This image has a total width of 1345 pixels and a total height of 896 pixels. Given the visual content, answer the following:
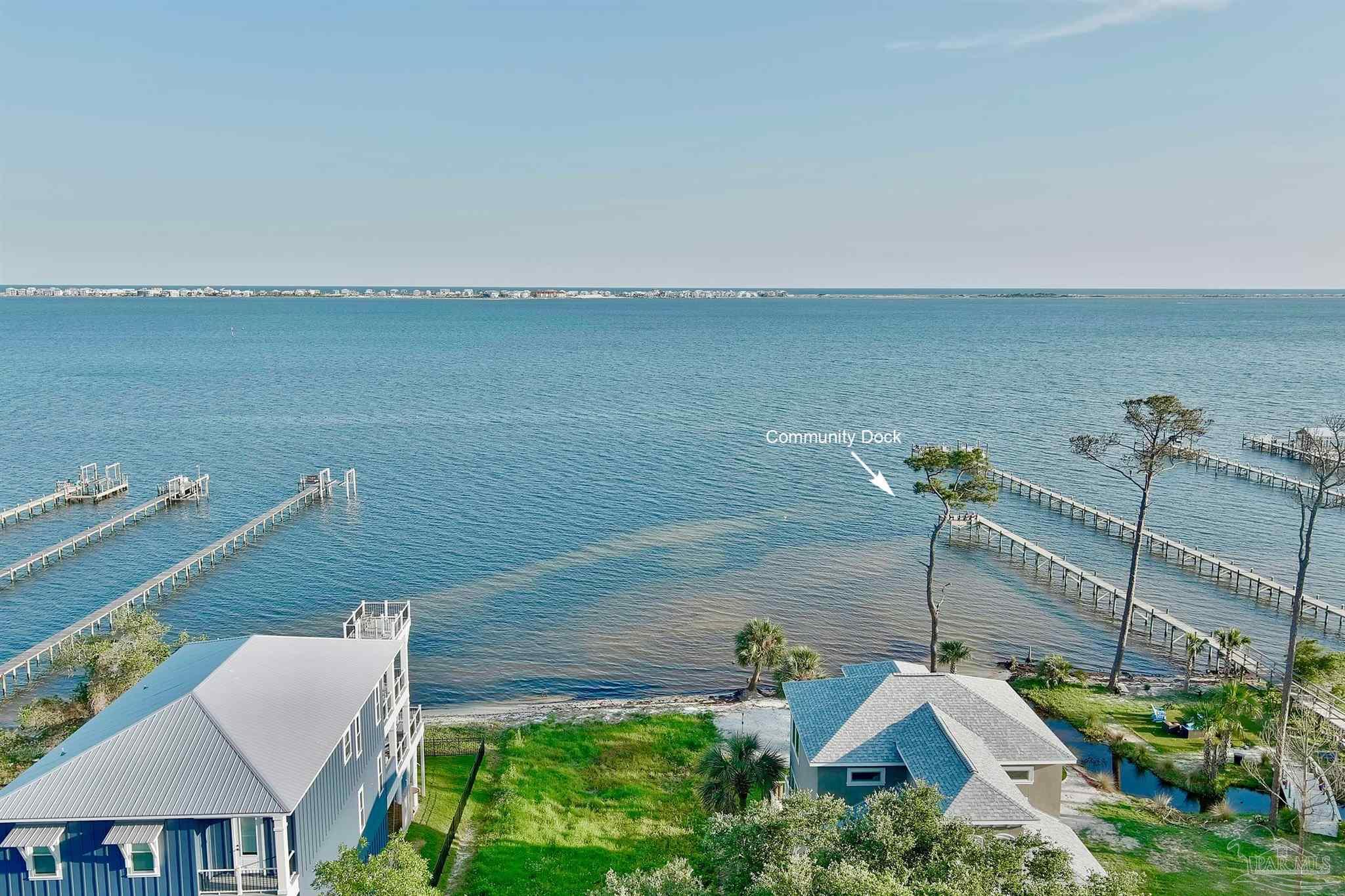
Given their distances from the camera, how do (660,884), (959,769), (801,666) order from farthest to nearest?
(801,666)
(959,769)
(660,884)

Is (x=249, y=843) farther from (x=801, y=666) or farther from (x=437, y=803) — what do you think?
(x=801, y=666)

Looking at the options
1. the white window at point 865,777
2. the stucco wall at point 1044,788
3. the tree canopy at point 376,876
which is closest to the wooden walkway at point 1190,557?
the stucco wall at point 1044,788

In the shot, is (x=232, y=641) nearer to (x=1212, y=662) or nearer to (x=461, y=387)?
(x=1212, y=662)

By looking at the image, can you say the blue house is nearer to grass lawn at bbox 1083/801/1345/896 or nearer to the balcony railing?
the balcony railing

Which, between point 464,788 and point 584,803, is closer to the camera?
point 584,803

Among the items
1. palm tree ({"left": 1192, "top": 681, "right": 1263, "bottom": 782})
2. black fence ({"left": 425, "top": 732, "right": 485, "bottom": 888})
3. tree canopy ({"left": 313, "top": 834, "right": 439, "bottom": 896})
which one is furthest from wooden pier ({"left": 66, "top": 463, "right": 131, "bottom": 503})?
palm tree ({"left": 1192, "top": 681, "right": 1263, "bottom": 782})

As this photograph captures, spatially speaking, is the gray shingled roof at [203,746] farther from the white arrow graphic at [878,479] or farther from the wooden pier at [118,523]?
the white arrow graphic at [878,479]

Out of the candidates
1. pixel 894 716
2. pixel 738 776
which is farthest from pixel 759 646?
pixel 894 716
